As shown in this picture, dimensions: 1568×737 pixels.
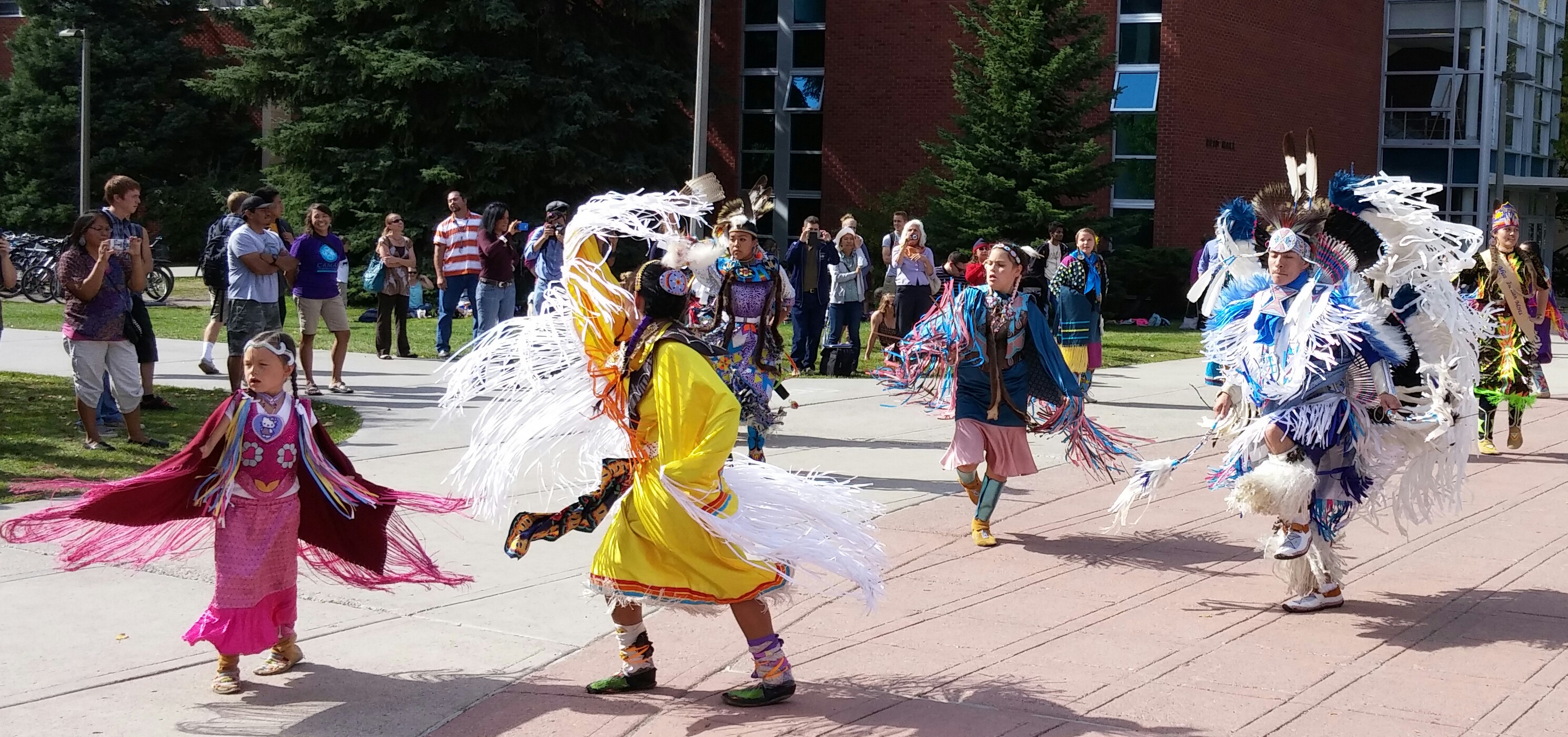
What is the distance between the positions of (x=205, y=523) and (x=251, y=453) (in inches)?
14.4

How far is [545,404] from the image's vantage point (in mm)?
5348

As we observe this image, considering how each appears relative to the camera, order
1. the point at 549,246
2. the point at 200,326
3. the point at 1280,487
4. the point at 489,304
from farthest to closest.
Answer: the point at 200,326
the point at 489,304
the point at 549,246
the point at 1280,487

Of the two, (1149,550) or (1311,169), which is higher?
(1311,169)

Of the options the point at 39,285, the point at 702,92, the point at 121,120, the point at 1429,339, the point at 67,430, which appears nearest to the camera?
the point at 1429,339

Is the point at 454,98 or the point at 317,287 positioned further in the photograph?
the point at 454,98

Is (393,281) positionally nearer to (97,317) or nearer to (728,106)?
(97,317)

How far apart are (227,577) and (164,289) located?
21.5 metres

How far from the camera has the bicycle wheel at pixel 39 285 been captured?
82.2 feet

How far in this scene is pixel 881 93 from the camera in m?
32.1

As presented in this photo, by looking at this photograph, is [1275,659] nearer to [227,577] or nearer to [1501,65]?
[227,577]

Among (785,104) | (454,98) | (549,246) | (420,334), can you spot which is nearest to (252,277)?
(549,246)

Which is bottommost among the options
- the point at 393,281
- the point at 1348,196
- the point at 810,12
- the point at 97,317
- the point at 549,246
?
the point at 97,317

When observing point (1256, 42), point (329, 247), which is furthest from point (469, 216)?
point (1256, 42)

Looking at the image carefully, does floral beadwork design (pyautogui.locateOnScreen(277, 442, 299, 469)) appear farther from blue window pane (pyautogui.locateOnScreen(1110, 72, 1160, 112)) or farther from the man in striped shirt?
blue window pane (pyautogui.locateOnScreen(1110, 72, 1160, 112))
